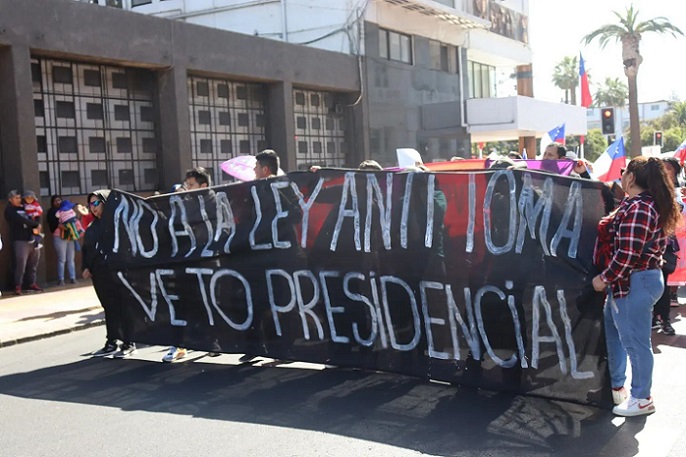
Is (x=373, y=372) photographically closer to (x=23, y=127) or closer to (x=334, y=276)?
(x=334, y=276)

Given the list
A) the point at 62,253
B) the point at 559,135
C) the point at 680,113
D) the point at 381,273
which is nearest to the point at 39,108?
the point at 62,253

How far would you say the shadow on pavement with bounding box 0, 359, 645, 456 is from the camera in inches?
206

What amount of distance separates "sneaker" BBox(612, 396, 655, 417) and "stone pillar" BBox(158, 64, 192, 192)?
13425 millimetres

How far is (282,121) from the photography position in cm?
2078

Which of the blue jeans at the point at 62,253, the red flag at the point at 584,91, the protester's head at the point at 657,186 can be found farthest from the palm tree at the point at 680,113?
the protester's head at the point at 657,186

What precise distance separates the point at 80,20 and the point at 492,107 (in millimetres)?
15609

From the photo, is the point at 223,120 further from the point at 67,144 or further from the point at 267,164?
the point at 267,164

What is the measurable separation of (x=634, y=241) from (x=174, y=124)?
13.7 meters

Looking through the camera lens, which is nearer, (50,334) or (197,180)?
(197,180)

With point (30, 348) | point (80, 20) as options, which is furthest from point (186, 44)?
point (30, 348)

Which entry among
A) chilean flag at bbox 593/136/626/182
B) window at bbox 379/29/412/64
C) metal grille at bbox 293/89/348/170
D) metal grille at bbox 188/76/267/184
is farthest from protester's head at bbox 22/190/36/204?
window at bbox 379/29/412/64

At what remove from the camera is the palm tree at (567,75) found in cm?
7625

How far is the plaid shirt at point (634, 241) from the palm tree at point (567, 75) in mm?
73796

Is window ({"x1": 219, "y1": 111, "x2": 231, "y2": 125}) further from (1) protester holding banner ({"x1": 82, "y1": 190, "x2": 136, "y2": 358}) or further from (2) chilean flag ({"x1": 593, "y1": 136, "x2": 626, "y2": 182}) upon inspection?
(1) protester holding banner ({"x1": 82, "y1": 190, "x2": 136, "y2": 358})
